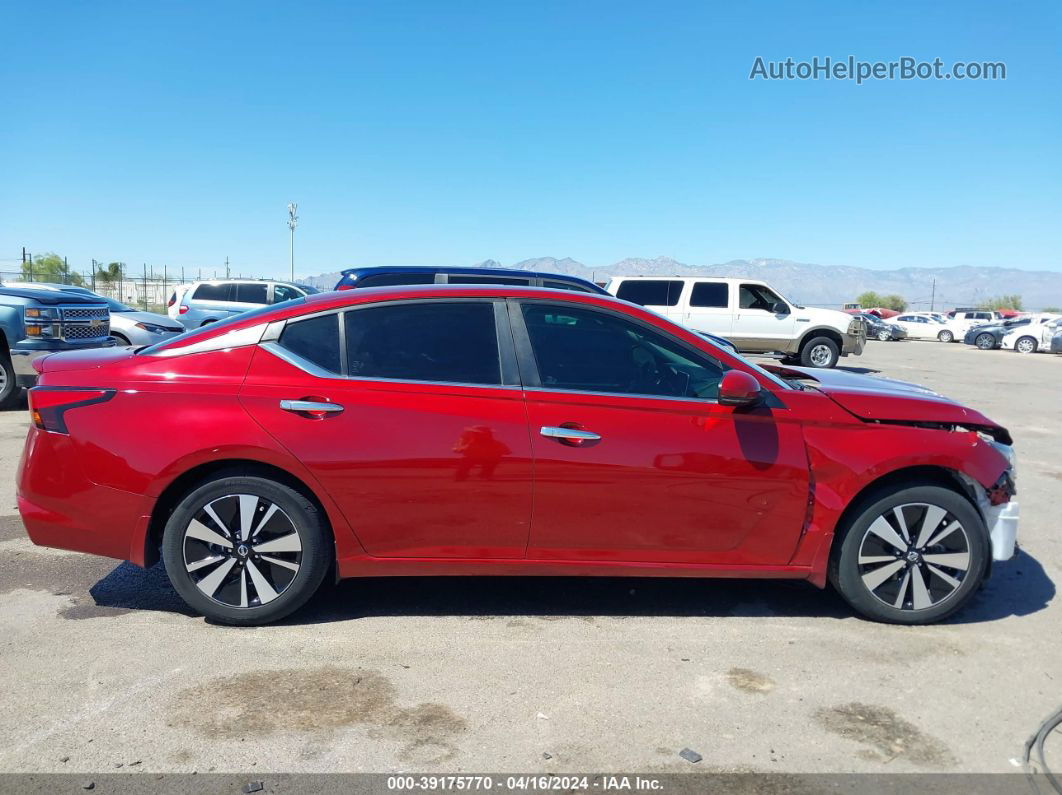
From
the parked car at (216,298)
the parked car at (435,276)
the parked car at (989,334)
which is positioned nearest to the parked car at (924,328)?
the parked car at (989,334)

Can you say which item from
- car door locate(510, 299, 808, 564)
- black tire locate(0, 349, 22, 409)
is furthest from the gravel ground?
black tire locate(0, 349, 22, 409)

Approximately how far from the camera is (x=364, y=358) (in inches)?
163

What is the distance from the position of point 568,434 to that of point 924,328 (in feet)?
150

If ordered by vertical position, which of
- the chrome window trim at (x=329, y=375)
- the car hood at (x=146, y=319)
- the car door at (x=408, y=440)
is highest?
the car hood at (x=146, y=319)

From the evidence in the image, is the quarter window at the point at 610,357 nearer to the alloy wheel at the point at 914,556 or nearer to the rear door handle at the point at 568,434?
the rear door handle at the point at 568,434

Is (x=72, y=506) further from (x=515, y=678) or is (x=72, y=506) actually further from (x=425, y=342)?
(x=515, y=678)

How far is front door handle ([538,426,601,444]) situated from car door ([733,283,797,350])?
1567 centimetres

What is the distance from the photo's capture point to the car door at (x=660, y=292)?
18.9 metres

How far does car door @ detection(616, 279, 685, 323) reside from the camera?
1886 centimetres

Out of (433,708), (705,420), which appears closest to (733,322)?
(705,420)

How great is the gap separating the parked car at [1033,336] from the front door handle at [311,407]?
3449cm

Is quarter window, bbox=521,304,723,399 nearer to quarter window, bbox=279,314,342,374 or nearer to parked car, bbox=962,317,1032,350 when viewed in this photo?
quarter window, bbox=279,314,342,374

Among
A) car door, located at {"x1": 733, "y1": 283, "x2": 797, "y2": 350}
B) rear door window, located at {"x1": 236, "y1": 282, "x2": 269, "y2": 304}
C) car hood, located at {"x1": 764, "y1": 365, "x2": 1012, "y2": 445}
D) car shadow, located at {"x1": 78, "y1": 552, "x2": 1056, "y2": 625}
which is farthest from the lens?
rear door window, located at {"x1": 236, "y1": 282, "x2": 269, "y2": 304}

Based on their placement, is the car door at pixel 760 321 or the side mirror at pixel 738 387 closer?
the side mirror at pixel 738 387
